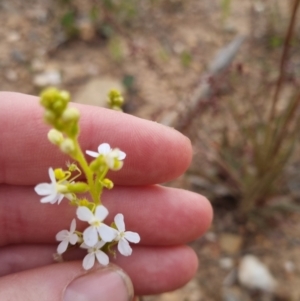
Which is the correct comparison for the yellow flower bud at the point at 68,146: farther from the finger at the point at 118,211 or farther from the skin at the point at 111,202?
the finger at the point at 118,211

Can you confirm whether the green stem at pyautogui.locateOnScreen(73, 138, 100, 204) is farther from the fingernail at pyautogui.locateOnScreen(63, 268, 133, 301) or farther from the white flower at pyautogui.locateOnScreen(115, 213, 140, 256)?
the fingernail at pyautogui.locateOnScreen(63, 268, 133, 301)

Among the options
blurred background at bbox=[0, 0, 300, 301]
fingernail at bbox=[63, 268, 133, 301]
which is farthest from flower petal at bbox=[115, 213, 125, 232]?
blurred background at bbox=[0, 0, 300, 301]

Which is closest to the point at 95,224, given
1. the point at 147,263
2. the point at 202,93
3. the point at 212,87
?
the point at 147,263

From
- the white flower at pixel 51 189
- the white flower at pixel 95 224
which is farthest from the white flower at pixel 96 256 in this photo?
the white flower at pixel 51 189

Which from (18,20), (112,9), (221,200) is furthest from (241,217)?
(18,20)

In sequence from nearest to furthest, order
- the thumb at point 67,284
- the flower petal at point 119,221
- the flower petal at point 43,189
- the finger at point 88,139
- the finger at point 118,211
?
the flower petal at point 43,189 < the flower petal at point 119,221 < the thumb at point 67,284 < the finger at point 88,139 < the finger at point 118,211

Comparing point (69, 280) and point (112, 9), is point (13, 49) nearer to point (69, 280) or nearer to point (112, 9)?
point (112, 9)

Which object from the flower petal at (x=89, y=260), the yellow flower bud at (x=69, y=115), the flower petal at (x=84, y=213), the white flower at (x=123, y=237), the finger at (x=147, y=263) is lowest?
the finger at (x=147, y=263)

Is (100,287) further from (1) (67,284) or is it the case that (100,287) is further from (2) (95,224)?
(2) (95,224)
